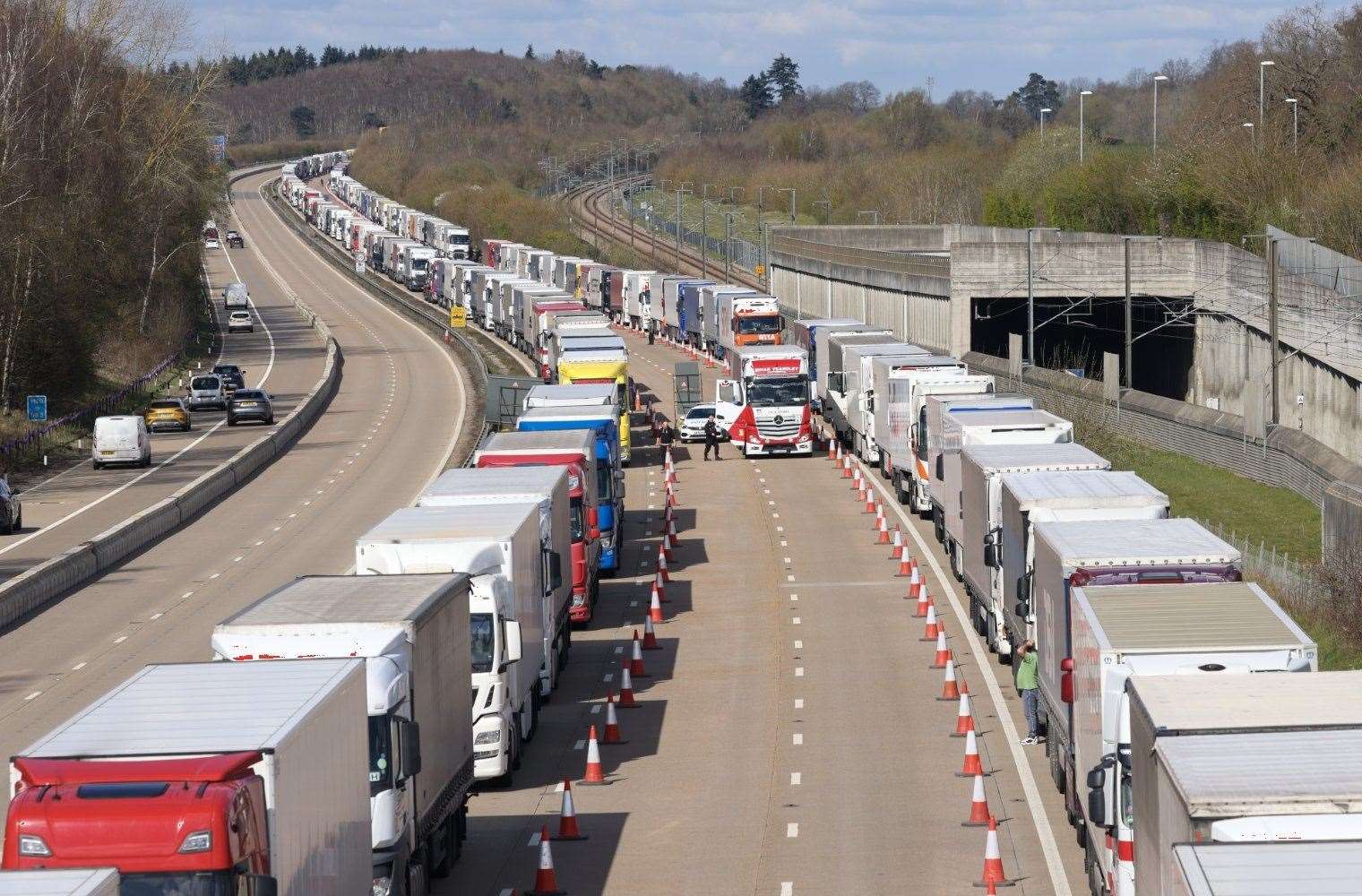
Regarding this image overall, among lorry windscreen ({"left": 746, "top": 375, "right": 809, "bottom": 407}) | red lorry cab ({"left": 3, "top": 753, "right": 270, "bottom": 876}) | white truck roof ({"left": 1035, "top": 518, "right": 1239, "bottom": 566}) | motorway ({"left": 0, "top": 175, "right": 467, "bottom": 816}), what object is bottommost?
motorway ({"left": 0, "top": 175, "right": 467, "bottom": 816})

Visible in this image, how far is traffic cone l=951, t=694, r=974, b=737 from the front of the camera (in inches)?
903

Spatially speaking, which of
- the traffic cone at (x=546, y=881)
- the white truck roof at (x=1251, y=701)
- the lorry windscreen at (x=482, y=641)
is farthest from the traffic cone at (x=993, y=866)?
the lorry windscreen at (x=482, y=641)

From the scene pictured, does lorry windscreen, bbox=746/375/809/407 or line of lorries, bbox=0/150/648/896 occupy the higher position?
line of lorries, bbox=0/150/648/896

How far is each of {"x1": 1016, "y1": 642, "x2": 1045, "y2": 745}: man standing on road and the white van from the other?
37.7m

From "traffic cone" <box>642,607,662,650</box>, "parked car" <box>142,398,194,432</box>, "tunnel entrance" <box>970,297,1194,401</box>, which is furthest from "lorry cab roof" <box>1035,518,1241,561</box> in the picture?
"tunnel entrance" <box>970,297,1194,401</box>

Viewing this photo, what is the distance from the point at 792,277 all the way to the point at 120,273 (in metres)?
38.7

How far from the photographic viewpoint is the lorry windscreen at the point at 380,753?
51.4 feet

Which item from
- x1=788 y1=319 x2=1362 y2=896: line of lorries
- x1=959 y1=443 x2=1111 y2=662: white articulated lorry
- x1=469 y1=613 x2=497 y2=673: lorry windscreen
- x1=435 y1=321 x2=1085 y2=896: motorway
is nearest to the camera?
x1=788 y1=319 x2=1362 y2=896: line of lorries

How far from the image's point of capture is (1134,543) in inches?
797

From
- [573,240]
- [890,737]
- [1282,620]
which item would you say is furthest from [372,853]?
[573,240]

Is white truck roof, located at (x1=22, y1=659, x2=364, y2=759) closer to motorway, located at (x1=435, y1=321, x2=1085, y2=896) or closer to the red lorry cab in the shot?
the red lorry cab

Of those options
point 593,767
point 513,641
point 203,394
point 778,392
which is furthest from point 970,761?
point 203,394

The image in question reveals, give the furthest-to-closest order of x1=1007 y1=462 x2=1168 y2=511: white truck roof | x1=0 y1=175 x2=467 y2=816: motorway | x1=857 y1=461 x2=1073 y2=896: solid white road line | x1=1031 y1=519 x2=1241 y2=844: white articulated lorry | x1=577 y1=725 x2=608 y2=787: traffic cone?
1. x1=0 y1=175 x2=467 y2=816: motorway
2. x1=1007 y1=462 x2=1168 y2=511: white truck roof
3. x1=577 y1=725 x2=608 y2=787: traffic cone
4. x1=1031 y1=519 x2=1241 y2=844: white articulated lorry
5. x1=857 y1=461 x2=1073 y2=896: solid white road line

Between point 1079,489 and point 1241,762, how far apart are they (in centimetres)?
1351
